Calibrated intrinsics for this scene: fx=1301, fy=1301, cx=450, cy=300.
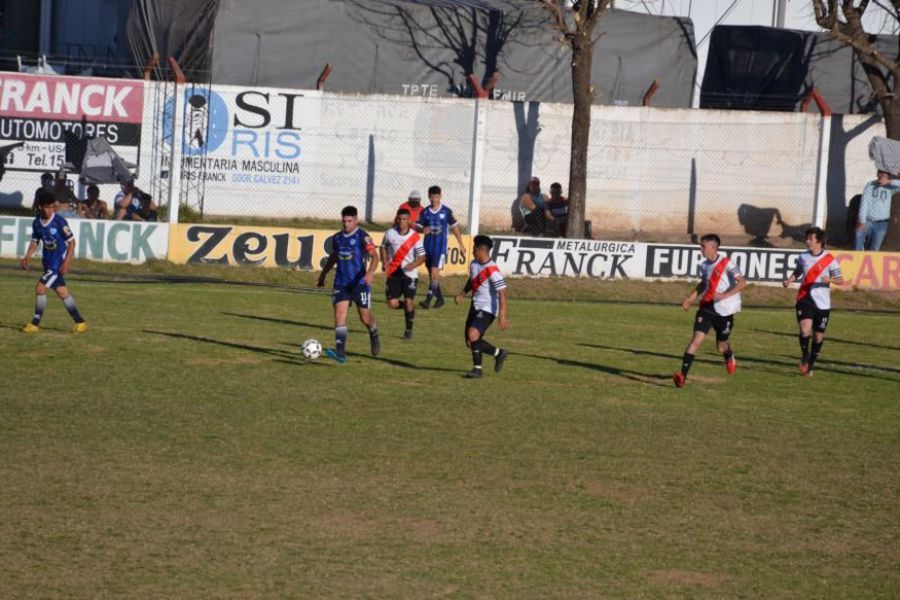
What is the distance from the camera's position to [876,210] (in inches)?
1205

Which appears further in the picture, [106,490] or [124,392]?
[124,392]

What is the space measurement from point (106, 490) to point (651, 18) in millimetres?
28711

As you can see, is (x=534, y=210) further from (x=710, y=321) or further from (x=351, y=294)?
(x=710, y=321)

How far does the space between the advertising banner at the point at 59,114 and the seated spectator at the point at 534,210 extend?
9.12m

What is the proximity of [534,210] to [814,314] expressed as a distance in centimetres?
1384

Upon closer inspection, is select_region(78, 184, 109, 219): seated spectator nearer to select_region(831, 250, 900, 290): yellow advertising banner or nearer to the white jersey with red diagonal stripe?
the white jersey with red diagonal stripe

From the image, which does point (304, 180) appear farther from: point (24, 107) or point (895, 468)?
point (895, 468)

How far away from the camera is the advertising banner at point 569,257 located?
28047 millimetres

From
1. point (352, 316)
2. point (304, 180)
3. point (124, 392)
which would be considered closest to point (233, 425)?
point (124, 392)

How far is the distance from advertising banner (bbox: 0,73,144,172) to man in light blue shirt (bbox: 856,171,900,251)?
1693 centimetres

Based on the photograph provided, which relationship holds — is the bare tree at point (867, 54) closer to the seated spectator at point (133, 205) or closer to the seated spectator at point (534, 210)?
the seated spectator at point (534, 210)

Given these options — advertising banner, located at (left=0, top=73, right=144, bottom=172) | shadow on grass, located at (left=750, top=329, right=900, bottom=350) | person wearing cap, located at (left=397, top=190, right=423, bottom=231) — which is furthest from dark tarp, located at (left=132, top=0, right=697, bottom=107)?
shadow on grass, located at (left=750, top=329, right=900, bottom=350)

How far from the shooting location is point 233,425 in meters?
12.5

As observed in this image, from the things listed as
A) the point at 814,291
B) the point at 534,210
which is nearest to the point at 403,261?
the point at 814,291
